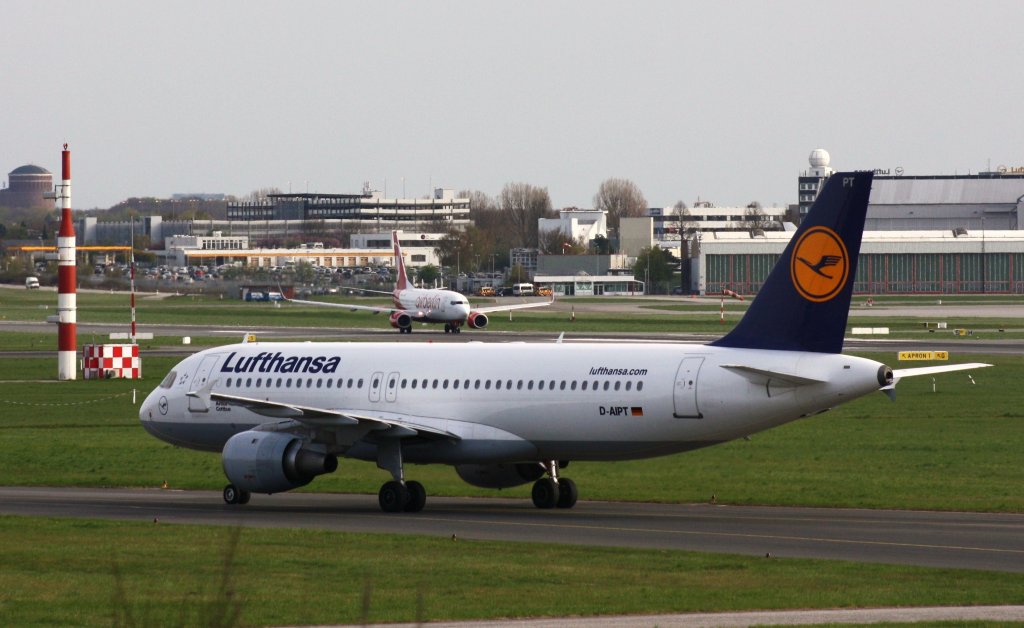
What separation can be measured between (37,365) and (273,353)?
139 ft

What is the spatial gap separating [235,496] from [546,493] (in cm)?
677

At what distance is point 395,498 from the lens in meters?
32.9

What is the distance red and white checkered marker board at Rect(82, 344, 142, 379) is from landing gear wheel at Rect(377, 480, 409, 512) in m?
39.3

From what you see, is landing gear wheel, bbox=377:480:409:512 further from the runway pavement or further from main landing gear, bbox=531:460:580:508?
main landing gear, bbox=531:460:580:508

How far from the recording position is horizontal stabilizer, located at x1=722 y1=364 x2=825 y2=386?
29.5 metres

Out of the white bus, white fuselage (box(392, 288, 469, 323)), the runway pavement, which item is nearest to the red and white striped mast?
the runway pavement

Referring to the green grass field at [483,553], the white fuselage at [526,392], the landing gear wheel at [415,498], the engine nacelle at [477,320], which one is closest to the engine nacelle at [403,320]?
the engine nacelle at [477,320]

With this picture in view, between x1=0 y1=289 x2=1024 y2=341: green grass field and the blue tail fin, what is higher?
the blue tail fin

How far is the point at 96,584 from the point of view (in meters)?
23.3

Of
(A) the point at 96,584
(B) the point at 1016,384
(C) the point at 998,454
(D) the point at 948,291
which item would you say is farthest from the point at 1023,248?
(A) the point at 96,584

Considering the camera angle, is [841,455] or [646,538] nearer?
[646,538]

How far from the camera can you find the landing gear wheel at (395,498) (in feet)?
108

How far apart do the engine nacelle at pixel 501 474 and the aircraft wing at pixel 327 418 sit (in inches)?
62.2

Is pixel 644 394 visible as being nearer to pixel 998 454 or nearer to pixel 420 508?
pixel 420 508
